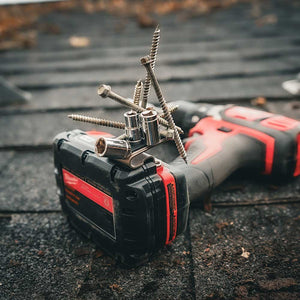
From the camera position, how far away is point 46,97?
11.4ft

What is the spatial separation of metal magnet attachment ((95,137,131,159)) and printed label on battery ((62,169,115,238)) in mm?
206

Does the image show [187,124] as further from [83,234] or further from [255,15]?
[255,15]

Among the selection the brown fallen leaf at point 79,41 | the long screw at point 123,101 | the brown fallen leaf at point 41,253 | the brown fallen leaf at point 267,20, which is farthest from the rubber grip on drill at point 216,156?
the brown fallen leaf at point 267,20

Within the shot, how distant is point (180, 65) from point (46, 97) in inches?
63.4

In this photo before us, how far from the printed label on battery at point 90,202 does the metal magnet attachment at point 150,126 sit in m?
0.27

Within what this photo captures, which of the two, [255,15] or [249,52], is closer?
[249,52]

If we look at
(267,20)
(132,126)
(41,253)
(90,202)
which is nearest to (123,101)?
(132,126)

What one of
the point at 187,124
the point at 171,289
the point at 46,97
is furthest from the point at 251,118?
the point at 46,97

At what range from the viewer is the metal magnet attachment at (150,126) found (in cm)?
116

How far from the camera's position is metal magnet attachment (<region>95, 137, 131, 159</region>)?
1123 mm

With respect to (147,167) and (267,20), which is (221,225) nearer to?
(147,167)

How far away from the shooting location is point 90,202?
4.64 ft

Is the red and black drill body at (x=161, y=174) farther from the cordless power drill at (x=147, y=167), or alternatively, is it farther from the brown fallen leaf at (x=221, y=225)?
the brown fallen leaf at (x=221, y=225)

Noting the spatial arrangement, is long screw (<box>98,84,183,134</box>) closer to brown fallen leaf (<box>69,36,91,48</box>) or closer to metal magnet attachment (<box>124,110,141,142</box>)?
metal magnet attachment (<box>124,110,141,142</box>)
